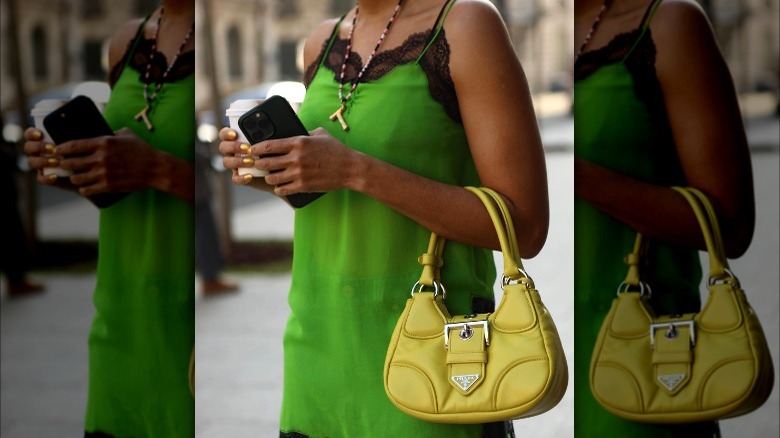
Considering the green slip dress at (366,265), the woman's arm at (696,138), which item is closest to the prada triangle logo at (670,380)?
the woman's arm at (696,138)

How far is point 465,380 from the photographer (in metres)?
1.93

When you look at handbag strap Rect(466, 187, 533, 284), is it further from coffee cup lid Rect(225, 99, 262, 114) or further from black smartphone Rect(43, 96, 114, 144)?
black smartphone Rect(43, 96, 114, 144)

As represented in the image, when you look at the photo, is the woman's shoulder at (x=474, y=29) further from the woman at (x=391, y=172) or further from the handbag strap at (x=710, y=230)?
the handbag strap at (x=710, y=230)

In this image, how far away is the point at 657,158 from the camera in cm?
227

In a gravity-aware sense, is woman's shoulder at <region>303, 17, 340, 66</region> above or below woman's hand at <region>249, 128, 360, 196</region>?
above

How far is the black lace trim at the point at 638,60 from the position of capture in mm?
2242

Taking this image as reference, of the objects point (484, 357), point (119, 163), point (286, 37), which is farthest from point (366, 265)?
point (119, 163)

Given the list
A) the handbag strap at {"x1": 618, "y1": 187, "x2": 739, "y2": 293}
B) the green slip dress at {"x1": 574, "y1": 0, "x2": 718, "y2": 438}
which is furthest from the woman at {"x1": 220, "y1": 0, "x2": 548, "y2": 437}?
the handbag strap at {"x1": 618, "y1": 187, "x2": 739, "y2": 293}

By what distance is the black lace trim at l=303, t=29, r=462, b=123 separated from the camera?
2.04 m

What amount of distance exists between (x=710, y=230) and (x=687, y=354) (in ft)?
0.93

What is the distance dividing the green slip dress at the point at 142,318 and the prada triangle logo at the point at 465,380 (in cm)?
100

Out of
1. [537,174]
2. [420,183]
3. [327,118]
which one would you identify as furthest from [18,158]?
[537,174]

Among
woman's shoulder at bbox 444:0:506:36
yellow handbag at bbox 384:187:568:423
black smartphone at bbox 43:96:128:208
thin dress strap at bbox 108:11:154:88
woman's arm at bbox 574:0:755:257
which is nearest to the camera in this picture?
yellow handbag at bbox 384:187:568:423

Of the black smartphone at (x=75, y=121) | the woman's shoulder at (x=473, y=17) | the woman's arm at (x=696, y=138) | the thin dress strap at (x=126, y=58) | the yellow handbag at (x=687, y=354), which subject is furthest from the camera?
the thin dress strap at (x=126, y=58)
